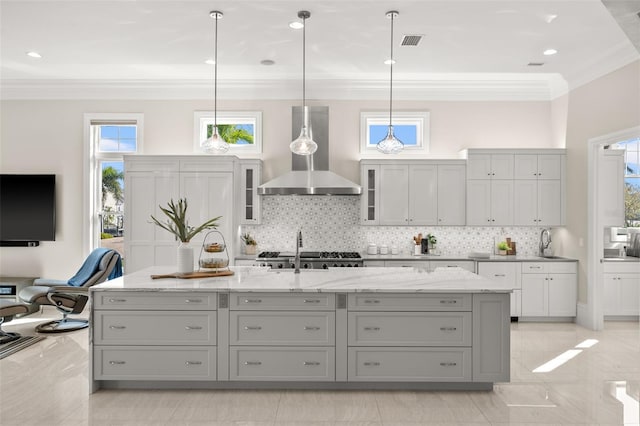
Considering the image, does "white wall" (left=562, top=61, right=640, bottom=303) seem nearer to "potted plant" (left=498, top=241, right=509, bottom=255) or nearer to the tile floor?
"potted plant" (left=498, top=241, right=509, bottom=255)

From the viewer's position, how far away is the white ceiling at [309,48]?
4227 millimetres

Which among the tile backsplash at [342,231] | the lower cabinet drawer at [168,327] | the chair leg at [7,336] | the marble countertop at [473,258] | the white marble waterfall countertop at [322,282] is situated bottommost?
the chair leg at [7,336]

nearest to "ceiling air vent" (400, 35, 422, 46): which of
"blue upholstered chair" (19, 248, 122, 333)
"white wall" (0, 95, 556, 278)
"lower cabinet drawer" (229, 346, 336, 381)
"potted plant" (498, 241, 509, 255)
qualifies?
"white wall" (0, 95, 556, 278)

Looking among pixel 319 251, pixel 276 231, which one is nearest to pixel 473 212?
pixel 319 251

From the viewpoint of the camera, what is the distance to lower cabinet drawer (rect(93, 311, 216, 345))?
3.48 meters

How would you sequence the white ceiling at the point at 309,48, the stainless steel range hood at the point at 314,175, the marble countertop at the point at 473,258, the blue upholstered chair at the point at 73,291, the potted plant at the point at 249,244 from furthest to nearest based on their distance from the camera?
1. the potted plant at the point at 249,244
2. the marble countertop at the point at 473,258
3. the stainless steel range hood at the point at 314,175
4. the blue upholstered chair at the point at 73,291
5. the white ceiling at the point at 309,48

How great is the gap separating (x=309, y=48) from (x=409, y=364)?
350 centimetres

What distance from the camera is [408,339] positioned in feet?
11.4

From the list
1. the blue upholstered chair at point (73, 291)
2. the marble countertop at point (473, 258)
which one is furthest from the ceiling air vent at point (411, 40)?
the blue upholstered chair at point (73, 291)

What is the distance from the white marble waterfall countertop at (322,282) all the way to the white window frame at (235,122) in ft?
9.22

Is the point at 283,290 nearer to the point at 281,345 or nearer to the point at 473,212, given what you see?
the point at 281,345

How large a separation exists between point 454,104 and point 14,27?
17.6 feet

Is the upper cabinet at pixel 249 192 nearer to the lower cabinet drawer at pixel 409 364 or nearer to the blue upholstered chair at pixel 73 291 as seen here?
the blue upholstered chair at pixel 73 291

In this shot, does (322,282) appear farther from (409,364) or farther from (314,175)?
(314,175)
